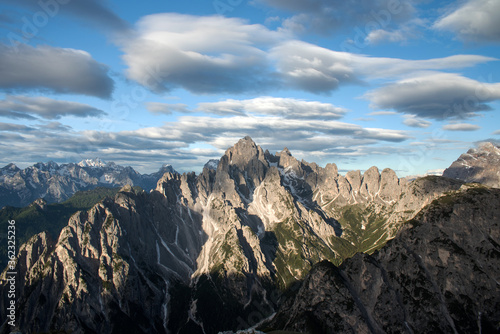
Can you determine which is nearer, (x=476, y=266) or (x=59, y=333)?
(x=59, y=333)

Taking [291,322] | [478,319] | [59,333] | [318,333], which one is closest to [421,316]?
[478,319]

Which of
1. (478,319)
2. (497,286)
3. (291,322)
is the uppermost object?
(497,286)

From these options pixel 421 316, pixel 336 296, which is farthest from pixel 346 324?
pixel 421 316

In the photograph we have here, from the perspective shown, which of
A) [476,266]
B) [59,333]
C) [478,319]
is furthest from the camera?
[476,266]

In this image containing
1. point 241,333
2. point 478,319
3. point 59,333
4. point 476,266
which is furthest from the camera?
point 476,266

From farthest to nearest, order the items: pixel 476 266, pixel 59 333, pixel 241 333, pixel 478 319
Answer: pixel 476 266
pixel 478 319
pixel 241 333
pixel 59 333

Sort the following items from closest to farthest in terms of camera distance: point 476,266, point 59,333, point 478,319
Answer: point 59,333
point 478,319
point 476,266

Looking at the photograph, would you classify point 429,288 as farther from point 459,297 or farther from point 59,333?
point 59,333

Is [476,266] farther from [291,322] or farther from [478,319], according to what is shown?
[291,322]

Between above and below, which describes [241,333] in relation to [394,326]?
above
